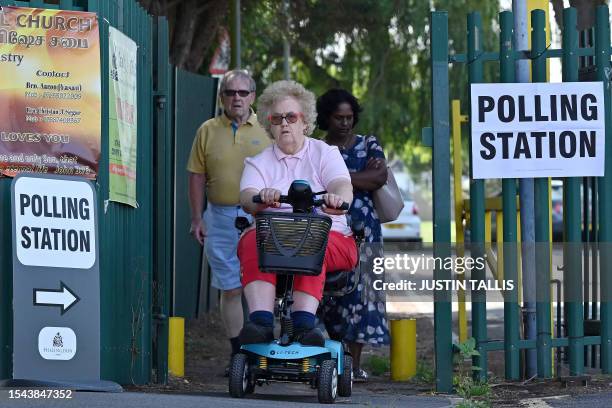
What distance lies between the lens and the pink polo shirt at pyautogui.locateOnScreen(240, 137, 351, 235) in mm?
8195

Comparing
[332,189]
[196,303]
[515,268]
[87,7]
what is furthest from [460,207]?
[196,303]

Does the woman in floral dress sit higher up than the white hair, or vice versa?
the white hair

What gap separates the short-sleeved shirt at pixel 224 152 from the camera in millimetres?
9906

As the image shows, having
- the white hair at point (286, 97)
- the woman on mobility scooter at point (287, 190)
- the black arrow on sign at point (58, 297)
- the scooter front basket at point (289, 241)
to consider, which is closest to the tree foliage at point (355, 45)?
the white hair at point (286, 97)

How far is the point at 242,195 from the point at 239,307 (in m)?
1.94

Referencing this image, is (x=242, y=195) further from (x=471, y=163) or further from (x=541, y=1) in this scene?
(x=541, y=1)

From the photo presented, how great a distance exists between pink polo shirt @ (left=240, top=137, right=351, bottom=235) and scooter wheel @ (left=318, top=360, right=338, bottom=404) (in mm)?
929

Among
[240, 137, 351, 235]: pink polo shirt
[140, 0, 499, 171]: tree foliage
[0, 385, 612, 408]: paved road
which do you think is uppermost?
[140, 0, 499, 171]: tree foliage

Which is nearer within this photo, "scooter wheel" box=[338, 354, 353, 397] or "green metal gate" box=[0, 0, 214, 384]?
"green metal gate" box=[0, 0, 214, 384]

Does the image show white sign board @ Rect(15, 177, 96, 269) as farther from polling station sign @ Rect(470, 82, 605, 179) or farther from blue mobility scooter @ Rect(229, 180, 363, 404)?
polling station sign @ Rect(470, 82, 605, 179)

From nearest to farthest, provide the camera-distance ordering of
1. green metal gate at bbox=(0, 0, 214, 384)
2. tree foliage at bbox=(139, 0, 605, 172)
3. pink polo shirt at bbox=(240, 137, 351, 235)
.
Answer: green metal gate at bbox=(0, 0, 214, 384)
pink polo shirt at bbox=(240, 137, 351, 235)
tree foliage at bbox=(139, 0, 605, 172)

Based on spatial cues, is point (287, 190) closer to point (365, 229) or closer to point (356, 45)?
point (365, 229)

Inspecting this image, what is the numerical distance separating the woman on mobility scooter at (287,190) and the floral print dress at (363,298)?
1133 millimetres

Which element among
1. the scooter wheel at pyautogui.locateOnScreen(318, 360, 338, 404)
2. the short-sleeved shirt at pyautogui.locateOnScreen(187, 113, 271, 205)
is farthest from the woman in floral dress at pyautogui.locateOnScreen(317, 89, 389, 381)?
the scooter wheel at pyautogui.locateOnScreen(318, 360, 338, 404)
